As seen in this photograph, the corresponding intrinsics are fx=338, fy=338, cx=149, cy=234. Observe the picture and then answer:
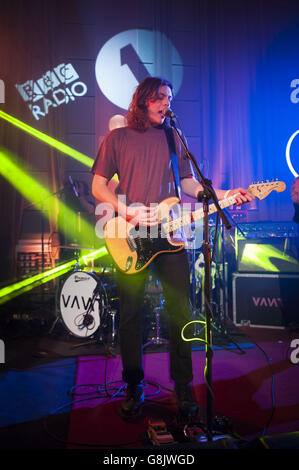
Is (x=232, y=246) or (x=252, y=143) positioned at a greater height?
(x=252, y=143)

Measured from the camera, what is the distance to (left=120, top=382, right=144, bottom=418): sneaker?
76.7 inches

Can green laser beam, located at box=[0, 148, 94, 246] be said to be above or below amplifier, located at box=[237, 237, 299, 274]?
above

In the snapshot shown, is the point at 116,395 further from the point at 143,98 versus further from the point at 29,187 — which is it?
the point at 29,187

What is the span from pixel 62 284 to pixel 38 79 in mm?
3290

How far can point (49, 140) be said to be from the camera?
16.7 ft

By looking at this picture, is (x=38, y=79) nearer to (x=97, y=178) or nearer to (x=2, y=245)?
(x=2, y=245)

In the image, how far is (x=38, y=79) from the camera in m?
5.13

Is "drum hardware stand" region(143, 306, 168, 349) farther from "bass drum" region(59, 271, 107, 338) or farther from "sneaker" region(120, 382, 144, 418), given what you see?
"sneaker" region(120, 382, 144, 418)

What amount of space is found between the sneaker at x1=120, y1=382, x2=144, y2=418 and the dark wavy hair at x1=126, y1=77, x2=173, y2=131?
159 centimetres

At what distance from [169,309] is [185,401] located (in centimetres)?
51
